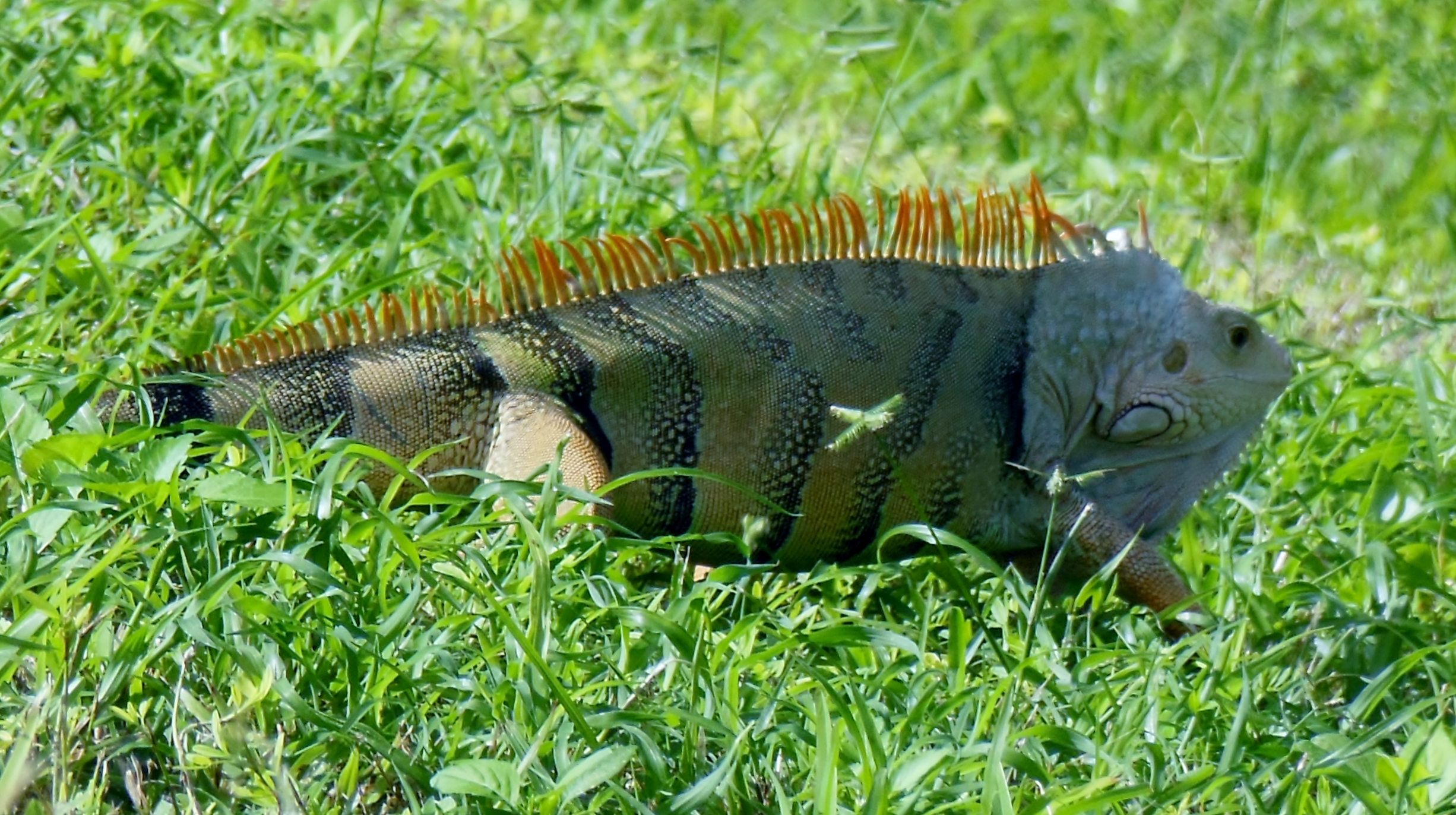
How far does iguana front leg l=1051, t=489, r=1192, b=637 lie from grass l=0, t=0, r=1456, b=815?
0.28ft

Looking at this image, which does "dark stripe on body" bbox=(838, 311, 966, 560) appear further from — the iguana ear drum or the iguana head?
the iguana ear drum

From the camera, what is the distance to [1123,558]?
4.10m

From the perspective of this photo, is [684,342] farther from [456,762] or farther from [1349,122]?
[1349,122]

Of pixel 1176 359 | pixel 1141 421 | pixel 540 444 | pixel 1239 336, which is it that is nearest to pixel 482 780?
pixel 540 444

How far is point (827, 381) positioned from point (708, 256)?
0.39 m

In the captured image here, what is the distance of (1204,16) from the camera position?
8180mm

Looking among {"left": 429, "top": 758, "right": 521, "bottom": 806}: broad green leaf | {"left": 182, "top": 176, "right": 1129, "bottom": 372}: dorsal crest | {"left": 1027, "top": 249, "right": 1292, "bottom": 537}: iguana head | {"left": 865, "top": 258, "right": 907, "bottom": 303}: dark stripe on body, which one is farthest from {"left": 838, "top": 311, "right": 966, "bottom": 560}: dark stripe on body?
{"left": 429, "top": 758, "right": 521, "bottom": 806}: broad green leaf

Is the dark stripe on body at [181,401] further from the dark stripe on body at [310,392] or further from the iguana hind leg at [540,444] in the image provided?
the iguana hind leg at [540,444]

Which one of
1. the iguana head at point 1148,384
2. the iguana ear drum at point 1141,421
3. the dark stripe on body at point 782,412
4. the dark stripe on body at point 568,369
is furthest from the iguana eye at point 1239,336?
the dark stripe on body at point 568,369

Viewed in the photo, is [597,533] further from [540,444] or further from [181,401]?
[181,401]

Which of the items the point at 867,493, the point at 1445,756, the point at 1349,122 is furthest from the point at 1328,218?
the point at 1445,756

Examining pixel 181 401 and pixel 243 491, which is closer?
pixel 243 491

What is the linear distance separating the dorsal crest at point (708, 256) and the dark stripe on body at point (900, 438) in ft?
0.85

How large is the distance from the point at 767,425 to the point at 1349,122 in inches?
176
